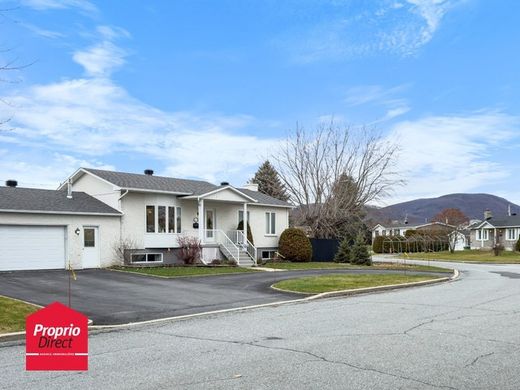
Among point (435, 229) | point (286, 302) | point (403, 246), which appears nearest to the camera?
point (286, 302)

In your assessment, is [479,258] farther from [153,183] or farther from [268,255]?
[153,183]

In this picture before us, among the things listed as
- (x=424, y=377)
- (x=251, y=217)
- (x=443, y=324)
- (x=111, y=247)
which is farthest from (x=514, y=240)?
(x=424, y=377)

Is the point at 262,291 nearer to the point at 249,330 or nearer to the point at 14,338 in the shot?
the point at 249,330

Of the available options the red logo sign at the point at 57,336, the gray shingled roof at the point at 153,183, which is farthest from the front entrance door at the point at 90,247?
the red logo sign at the point at 57,336

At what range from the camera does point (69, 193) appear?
28.4 m

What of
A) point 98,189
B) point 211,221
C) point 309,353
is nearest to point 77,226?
point 98,189

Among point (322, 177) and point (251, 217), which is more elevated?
point (322, 177)

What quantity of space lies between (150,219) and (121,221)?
6.66 ft

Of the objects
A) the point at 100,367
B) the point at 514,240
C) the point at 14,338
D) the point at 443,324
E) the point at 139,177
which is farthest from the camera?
the point at 514,240

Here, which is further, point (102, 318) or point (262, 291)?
point (262, 291)

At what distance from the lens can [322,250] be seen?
3988 centimetres

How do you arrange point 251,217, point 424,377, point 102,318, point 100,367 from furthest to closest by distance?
point 251,217 < point 102,318 < point 100,367 < point 424,377

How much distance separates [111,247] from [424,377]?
910 inches

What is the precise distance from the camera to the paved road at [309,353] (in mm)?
6484
